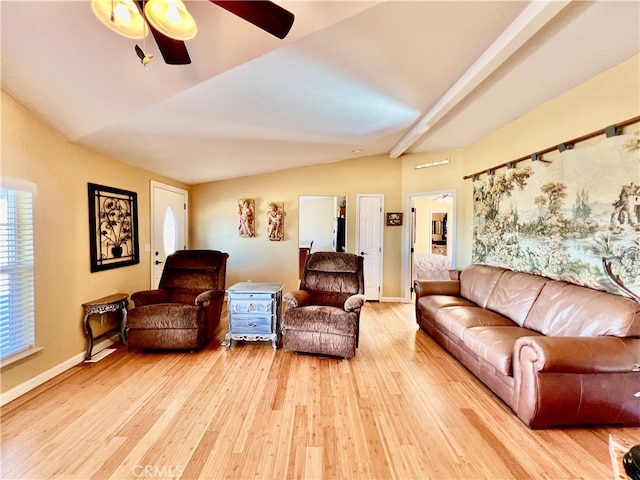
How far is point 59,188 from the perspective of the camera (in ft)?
8.63

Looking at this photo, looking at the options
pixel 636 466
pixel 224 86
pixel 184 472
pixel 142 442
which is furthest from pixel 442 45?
pixel 142 442

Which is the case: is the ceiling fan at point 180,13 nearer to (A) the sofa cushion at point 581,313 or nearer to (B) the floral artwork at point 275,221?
(A) the sofa cushion at point 581,313

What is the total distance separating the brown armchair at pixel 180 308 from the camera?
3023 mm

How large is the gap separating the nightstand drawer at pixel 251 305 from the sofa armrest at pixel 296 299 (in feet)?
0.64

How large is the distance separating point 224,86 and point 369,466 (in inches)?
104

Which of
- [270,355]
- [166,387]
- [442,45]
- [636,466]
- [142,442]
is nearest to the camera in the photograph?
[636,466]

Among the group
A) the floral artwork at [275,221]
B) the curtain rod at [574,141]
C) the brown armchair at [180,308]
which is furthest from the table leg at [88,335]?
the curtain rod at [574,141]

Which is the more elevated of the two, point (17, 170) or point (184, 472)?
point (17, 170)

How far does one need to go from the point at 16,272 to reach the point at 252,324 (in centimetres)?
202

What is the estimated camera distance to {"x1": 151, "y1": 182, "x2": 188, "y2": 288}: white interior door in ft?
13.9

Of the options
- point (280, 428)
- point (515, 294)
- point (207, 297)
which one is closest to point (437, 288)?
point (515, 294)

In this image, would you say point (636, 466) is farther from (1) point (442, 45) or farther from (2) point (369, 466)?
(1) point (442, 45)

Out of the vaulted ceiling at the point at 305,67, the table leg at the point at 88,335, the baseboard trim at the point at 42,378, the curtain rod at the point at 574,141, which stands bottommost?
the baseboard trim at the point at 42,378

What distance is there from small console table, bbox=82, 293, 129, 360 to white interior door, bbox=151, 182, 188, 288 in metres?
1.02
